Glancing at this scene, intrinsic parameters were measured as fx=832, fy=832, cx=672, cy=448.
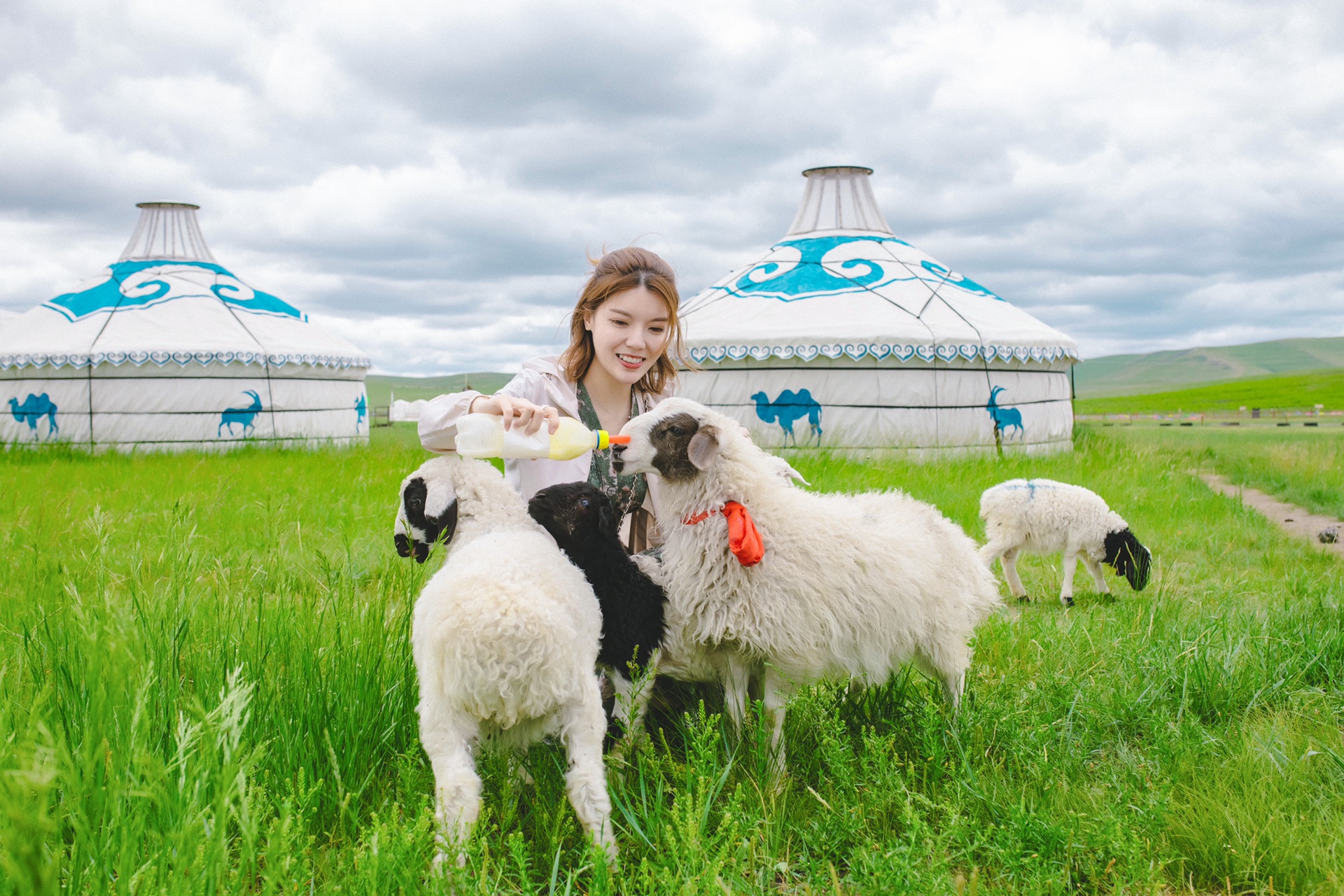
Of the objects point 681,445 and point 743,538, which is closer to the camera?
point 743,538

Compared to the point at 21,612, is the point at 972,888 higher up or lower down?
lower down

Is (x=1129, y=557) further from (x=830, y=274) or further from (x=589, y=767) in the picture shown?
(x=830, y=274)

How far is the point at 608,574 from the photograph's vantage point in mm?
2318

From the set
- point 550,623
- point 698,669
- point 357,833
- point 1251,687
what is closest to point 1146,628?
point 1251,687

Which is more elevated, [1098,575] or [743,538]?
[743,538]

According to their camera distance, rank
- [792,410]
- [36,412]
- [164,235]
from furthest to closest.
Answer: [164,235], [36,412], [792,410]

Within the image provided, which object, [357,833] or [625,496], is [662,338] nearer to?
[625,496]

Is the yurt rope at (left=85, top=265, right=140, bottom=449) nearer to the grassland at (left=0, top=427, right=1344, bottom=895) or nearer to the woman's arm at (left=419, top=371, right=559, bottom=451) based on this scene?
the grassland at (left=0, top=427, right=1344, bottom=895)

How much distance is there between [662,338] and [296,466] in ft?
25.4

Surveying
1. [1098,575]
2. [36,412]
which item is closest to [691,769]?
[1098,575]

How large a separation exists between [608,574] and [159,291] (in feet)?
47.4

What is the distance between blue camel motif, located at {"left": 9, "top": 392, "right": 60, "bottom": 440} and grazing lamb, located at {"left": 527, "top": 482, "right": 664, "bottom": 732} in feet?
45.3

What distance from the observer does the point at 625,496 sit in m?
2.61

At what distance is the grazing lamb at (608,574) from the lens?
225 centimetres
